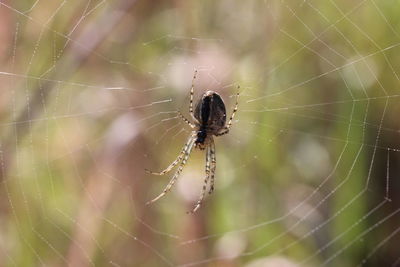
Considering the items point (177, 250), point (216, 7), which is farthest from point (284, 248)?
point (216, 7)

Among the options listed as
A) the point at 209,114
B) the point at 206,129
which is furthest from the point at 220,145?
the point at 209,114

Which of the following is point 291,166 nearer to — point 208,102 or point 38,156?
point 208,102

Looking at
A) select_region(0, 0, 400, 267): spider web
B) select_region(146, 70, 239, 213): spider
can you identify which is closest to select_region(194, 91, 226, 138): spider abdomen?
select_region(146, 70, 239, 213): spider

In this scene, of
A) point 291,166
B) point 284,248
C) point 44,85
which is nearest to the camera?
point 44,85

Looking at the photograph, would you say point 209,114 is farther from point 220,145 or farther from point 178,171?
point 178,171

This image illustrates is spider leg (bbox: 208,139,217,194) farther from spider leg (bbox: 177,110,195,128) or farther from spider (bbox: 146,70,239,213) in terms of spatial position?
spider leg (bbox: 177,110,195,128)

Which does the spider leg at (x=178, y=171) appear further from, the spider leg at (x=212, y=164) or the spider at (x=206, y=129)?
the spider leg at (x=212, y=164)
